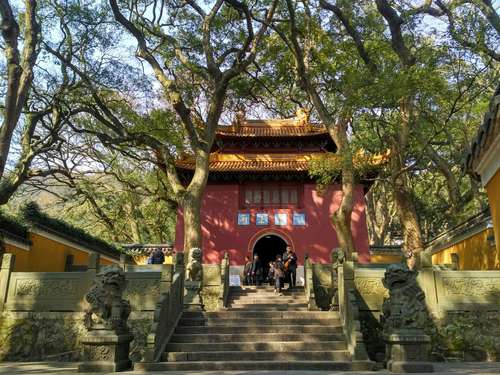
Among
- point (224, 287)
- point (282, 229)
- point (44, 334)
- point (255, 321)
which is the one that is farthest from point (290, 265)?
point (44, 334)

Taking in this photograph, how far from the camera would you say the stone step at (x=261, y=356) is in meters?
7.52

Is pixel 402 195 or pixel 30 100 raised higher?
pixel 30 100

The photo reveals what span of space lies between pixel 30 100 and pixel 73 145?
3986 mm

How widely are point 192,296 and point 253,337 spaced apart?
7.23ft

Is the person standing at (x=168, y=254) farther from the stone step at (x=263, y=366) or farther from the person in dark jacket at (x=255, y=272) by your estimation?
the stone step at (x=263, y=366)

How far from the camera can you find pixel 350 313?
A: 809cm

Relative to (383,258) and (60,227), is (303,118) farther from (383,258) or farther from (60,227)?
(60,227)

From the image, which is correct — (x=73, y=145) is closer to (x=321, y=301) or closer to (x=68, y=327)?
(x=68, y=327)

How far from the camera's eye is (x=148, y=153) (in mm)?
17359

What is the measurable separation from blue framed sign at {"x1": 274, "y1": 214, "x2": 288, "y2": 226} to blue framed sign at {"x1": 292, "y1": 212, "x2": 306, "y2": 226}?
304 millimetres

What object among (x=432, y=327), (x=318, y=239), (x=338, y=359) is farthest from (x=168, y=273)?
(x=318, y=239)

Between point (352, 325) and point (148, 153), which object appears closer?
point (352, 325)

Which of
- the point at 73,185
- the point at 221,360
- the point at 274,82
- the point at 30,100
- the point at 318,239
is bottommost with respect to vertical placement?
the point at 221,360

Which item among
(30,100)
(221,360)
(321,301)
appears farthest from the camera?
(30,100)
